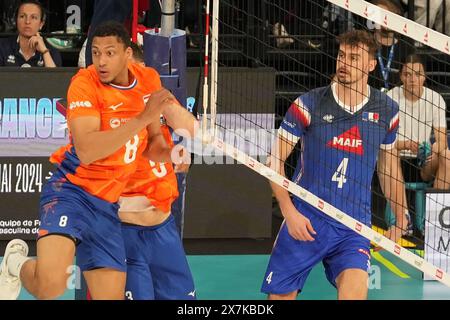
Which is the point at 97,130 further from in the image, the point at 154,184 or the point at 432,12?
the point at 432,12

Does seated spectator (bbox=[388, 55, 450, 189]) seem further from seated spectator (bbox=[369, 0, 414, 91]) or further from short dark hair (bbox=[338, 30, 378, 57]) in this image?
short dark hair (bbox=[338, 30, 378, 57])

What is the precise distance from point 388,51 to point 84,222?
606cm

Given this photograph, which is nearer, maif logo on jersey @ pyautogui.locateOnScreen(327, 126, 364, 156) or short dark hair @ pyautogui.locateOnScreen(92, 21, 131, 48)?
short dark hair @ pyautogui.locateOnScreen(92, 21, 131, 48)

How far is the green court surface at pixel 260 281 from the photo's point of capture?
12.4 meters

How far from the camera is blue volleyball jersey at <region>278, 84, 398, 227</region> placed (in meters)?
10.2

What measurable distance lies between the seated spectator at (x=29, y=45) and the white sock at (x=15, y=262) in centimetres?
361

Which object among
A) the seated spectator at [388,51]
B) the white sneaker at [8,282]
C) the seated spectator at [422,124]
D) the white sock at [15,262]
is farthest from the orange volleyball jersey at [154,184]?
the seated spectator at [388,51]

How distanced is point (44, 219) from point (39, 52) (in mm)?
4689

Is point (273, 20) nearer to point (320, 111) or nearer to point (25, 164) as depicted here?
point (25, 164)

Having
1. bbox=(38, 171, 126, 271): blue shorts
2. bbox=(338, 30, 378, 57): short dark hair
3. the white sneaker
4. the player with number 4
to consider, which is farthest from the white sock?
bbox=(338, 30, 378, 57): short dark hair

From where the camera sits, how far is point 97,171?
9594mm

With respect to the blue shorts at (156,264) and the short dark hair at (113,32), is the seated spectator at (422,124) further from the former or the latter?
the short dark hair at (113,32)

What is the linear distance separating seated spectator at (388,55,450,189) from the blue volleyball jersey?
277cm
